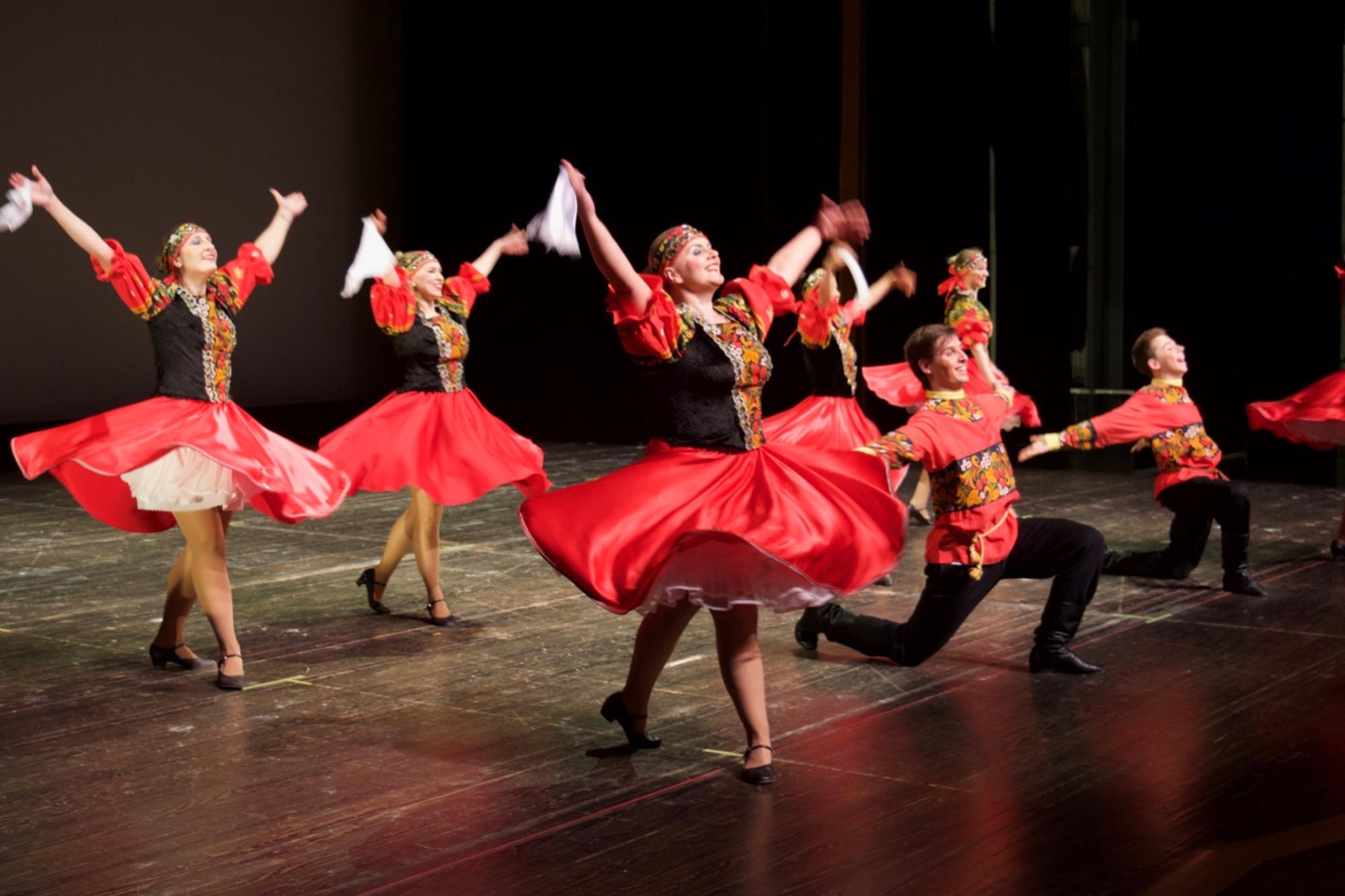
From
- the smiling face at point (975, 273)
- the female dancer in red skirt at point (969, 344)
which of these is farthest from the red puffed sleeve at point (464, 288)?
the smiling face at point (975, 273)

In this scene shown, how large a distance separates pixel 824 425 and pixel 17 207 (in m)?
3.18

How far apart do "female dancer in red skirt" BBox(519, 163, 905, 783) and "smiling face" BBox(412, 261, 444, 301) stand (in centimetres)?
208

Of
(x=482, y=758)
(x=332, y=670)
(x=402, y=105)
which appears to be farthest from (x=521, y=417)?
(x=482, y=758)

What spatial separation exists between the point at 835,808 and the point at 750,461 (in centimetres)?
80

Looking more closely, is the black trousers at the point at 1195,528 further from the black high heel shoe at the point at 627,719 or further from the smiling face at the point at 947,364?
the black high heel shoe at the point at 627,719

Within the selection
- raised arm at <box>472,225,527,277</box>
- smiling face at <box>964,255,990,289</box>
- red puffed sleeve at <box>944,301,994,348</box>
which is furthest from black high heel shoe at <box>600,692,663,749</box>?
smiling face at <box>964,255,990,289</box>

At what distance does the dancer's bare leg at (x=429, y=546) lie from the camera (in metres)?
5.37

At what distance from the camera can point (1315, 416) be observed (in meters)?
6.50

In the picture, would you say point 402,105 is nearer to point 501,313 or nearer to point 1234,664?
point 501,313

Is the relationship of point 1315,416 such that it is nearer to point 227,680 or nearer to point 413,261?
point 413,261

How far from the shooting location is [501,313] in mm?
15016

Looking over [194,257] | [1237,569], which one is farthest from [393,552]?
[1237,569]

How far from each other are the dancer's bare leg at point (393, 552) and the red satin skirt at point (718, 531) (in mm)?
2057

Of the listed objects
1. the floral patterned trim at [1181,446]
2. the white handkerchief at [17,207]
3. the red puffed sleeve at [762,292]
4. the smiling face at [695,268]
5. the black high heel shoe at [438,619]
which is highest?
the white handkerchief at [17,207]
